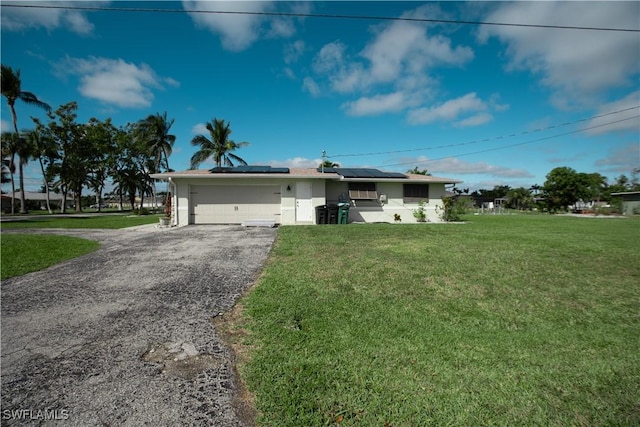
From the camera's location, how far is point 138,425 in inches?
67.3

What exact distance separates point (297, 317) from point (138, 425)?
174 centimetres

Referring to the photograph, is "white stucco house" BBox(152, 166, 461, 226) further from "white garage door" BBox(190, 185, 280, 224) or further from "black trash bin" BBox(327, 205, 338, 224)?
"black trash bin" BBox(327, 205, 338, 224)

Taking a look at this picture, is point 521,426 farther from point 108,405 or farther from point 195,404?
point 108,405

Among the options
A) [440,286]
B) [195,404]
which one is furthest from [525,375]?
[195,404]

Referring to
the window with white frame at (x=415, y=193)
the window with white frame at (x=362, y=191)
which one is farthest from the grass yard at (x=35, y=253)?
the window with white frame at (x=415, y=193)

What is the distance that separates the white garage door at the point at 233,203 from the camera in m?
13.7

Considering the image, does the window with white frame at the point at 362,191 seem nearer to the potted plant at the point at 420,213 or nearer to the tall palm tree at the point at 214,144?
the potted plant at the point at 420,213

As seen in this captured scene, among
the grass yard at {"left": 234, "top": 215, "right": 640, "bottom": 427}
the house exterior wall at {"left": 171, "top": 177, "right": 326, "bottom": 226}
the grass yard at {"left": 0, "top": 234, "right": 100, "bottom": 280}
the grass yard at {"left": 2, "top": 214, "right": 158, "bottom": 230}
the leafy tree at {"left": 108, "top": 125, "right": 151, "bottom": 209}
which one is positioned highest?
the leafy tree at {"left": 108, "top": 125, "right": 151, "bottom": 209}

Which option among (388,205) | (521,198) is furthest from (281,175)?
(521,198)

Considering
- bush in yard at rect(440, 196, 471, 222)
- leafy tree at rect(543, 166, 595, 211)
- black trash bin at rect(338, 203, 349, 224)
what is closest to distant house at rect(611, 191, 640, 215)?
leafy tree at rect(543, 166, 595, 211)

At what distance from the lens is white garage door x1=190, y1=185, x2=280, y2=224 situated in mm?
13731

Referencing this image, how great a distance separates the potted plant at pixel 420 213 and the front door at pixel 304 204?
237 inches

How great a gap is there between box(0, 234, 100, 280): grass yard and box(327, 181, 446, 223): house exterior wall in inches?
415

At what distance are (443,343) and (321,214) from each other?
11.3 meters
